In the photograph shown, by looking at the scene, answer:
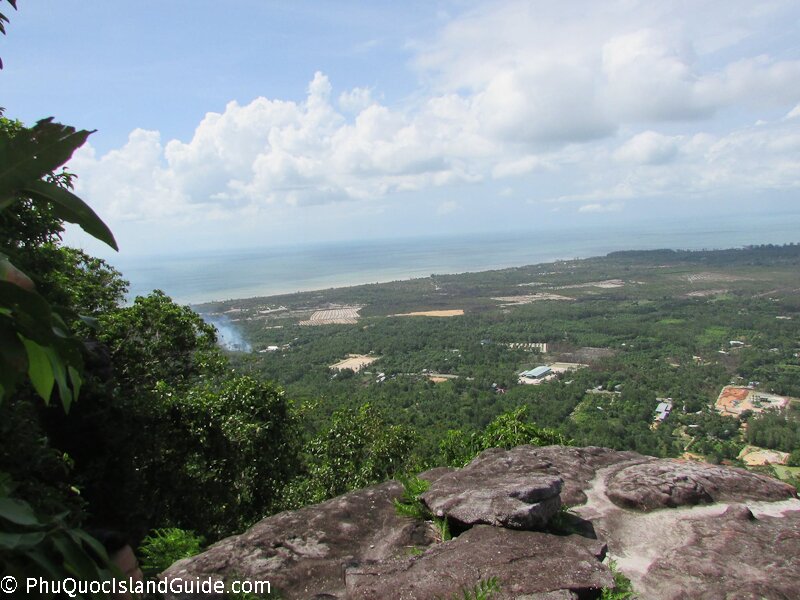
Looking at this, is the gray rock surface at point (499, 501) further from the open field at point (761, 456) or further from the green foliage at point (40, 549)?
the open field at point (761, 456)

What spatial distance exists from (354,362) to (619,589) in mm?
43265

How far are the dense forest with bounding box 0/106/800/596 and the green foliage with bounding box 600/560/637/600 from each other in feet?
10.9

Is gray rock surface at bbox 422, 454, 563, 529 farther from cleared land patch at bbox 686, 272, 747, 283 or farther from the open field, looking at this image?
cleared land patch at bbox 686, 272, 747, 283

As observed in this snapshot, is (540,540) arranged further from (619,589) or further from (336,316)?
(336,316)

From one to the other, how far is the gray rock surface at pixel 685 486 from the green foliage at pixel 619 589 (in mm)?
1490

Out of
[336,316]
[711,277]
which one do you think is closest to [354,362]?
[336,316]

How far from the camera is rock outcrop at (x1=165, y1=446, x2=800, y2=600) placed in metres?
3.98

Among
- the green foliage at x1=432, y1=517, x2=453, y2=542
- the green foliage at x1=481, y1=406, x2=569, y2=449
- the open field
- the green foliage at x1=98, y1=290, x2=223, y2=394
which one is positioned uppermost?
the green foliage at x1=98, y1=290, x2=223, y2=394

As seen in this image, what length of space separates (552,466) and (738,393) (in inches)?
1355

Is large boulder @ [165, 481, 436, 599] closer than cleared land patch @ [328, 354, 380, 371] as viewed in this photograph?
Yes

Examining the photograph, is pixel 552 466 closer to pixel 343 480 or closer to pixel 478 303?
pixel 343 480

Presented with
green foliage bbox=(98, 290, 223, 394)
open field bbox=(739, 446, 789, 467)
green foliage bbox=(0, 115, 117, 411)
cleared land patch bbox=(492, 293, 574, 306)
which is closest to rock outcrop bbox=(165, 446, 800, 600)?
green foliage bbox=(0, 115, 117, 411)

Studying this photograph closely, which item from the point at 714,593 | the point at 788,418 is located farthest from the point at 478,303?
the point at 714,593

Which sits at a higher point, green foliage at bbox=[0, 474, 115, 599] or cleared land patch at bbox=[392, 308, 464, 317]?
green foliage at bbox=[0, 474, 115, 599]
